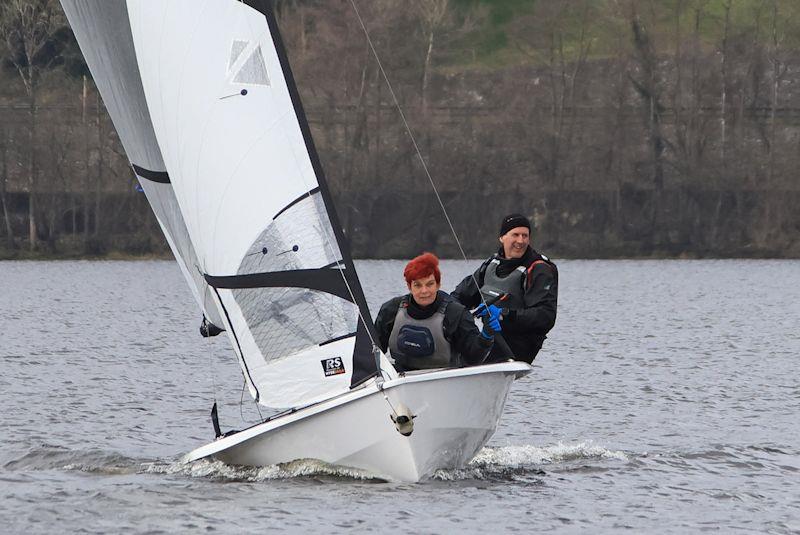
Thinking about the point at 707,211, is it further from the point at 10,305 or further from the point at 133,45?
the point at 133,45

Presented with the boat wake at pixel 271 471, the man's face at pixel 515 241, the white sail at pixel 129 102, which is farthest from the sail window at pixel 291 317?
the man's face at pixel 515 241

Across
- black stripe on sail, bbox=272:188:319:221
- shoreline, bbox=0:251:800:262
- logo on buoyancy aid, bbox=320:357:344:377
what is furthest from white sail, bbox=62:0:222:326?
shoreline, bbox=0:251:800:262

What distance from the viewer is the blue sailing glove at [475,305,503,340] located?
11992 millimetres

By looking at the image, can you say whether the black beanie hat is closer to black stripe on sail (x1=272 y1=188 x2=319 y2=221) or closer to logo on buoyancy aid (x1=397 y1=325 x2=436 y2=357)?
logo on buoyancy aid (x1=397 y1=325 x2=436 y2=357)

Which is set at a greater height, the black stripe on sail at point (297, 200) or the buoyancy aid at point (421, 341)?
the black stripe on sail at point (297, 200)

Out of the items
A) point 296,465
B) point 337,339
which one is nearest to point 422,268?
point 337,339

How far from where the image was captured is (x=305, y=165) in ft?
39.4

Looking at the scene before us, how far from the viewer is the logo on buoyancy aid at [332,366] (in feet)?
39.3

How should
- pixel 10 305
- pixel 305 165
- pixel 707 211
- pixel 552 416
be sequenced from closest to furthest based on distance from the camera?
pixel 305 165, pixel 552 416, pixel 10 305, pixel 707 211

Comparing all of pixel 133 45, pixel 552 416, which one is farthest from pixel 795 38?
pixel 133 45

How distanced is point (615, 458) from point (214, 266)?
4495 mm

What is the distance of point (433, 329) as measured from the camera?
38.9 ft

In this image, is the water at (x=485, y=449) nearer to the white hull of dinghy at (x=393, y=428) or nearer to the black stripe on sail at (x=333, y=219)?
the white hull of dinghy at (x=393, y=428)

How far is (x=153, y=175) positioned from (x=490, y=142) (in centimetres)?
5132
